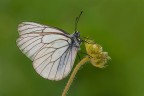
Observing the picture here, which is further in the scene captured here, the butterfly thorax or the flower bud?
the butterfly thorax

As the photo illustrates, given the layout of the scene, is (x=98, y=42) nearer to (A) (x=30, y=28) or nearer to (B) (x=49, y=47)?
(B) (x=49, y=47)

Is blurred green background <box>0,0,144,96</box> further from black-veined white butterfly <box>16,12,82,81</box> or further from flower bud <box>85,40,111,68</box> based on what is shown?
flower bud <box>85,40,111,68</box>

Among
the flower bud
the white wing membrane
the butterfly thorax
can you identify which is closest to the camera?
the flower bud

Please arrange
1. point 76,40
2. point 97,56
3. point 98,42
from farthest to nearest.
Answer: point 98,42 → point 76,40 → point 97,56

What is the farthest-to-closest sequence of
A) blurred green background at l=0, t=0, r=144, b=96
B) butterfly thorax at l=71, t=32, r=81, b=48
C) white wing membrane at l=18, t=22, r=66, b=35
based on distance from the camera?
blurred green background at l=0, t=0, r=144, b=96
butterfly thorax at l=71, t=32, r=81, b=48
white wing membrane at l=18, t=22, r=66, b=35

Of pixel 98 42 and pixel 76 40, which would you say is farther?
pixel 98 42

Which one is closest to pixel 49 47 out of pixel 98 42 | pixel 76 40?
pixel 76 40

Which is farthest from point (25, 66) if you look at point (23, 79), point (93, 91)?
point (93, 91)

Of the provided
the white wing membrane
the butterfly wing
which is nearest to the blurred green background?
the butterfly wing

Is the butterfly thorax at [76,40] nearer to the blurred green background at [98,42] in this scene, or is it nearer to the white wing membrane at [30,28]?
the white wing membrane at [30,28]
